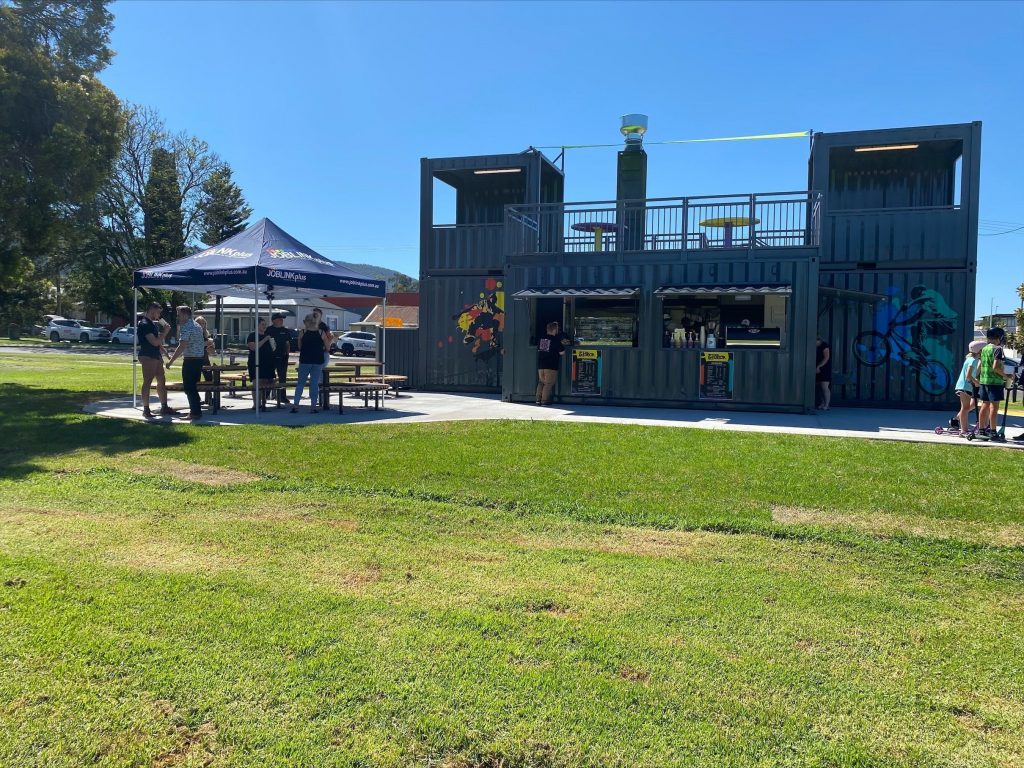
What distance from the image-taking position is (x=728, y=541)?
5633mm

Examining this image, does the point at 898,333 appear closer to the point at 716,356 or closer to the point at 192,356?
the point at 716,356

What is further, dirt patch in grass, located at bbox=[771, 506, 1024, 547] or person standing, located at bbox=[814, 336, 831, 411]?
person standing, located at bbox=[814, 336, 831, 411]

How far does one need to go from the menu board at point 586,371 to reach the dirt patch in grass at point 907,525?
8.36m

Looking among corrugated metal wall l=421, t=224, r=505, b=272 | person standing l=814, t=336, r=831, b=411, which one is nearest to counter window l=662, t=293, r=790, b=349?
person standing l=814, t=336, r=831, b=411

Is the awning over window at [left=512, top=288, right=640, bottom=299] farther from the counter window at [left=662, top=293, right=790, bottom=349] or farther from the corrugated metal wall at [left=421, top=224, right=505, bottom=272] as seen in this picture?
the corrugated metal wall at [left=421, top=224, right=505, bottom=272]

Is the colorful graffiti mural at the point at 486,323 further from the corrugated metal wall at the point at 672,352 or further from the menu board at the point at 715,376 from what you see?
the menu board at the point at 715,376

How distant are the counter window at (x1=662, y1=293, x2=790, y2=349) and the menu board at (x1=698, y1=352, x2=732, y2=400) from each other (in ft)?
0.80

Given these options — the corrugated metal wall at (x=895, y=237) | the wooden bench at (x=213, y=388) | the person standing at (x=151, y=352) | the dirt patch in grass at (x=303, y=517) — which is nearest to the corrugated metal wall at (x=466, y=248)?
the wooden bench at (x=213, y=388)

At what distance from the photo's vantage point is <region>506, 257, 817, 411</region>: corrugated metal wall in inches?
531

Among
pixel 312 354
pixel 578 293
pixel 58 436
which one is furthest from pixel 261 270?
pixel 578 293

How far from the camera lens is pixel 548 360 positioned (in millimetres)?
14406

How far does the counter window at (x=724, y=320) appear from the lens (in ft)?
45.0

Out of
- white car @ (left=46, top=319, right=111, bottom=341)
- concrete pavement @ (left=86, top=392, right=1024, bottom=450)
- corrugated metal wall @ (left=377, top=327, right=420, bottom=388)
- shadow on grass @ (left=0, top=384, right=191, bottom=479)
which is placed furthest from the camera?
white car @ (left=46, top=319, right=111, bottom=341)

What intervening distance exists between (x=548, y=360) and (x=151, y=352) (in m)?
6.85
